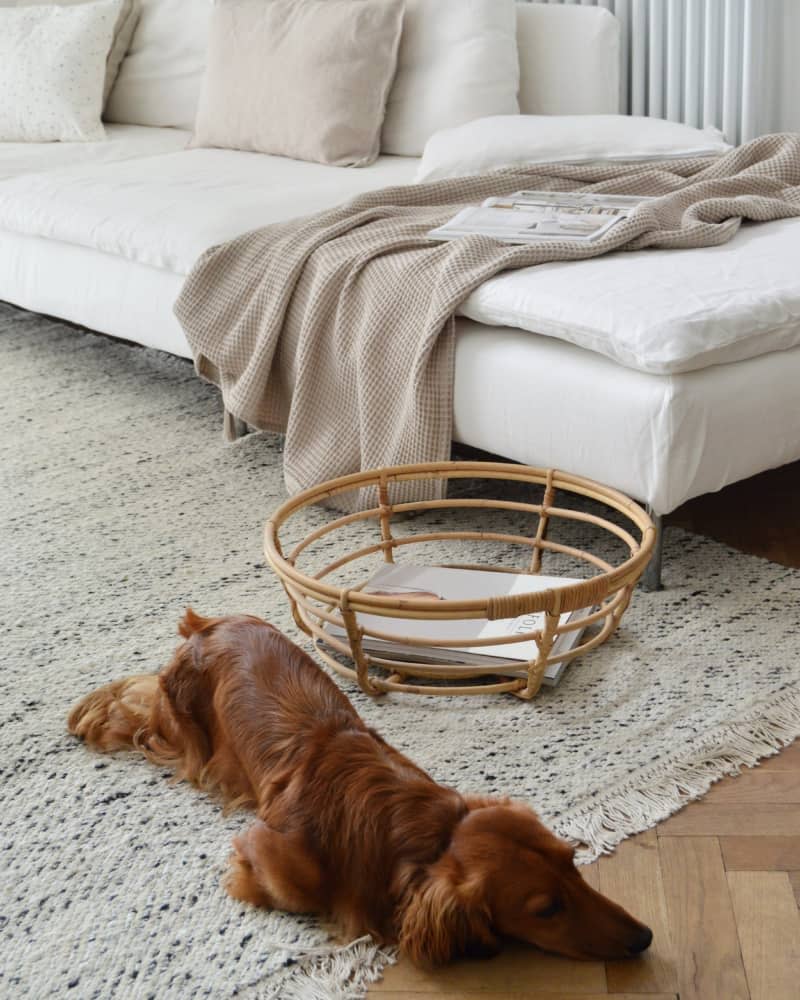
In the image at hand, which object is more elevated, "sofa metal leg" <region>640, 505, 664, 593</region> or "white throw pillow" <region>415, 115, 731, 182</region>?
"white throw pillow" <region>415, 115, 731, 182</region>

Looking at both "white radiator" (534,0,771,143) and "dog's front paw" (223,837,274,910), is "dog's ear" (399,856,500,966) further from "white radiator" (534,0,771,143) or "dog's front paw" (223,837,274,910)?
"white radiator" (534,0,771,143)

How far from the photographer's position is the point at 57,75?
3.65 metres

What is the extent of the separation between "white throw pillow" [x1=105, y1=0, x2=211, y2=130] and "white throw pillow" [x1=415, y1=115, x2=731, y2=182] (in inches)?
50.1

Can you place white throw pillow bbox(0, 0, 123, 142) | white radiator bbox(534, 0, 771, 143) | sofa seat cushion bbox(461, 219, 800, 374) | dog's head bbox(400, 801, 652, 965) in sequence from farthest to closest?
white throw pillow bbox(0, 0, 123, 142)
white radiator bbox(534, 0, 771, 143)
sofa seat cushion bbox(461, 219, 800, 374)
dog's head bbox(400, 801, 652, 965)

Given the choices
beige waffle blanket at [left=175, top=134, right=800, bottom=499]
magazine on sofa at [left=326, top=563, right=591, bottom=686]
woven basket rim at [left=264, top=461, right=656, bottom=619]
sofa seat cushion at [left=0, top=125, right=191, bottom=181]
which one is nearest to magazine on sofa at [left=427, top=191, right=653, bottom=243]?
beige waffle blanket at [left=175, top=134, right=800, bottom=499]

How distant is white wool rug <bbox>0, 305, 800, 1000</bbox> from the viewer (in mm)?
1142

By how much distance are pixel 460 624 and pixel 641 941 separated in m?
0.61

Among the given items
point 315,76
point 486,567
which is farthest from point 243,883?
point 315,76

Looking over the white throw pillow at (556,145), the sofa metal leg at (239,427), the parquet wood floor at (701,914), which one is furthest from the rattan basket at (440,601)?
the white throw pillow at (556,145)

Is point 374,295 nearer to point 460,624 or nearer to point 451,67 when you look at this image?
point 460,624

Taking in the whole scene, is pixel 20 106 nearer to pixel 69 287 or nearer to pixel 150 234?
pixel 69 287

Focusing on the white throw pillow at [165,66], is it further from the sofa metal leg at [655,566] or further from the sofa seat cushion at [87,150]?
the sofa metal leg at [655,566]

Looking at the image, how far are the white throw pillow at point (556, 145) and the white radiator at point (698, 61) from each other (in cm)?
38

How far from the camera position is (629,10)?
10.7ft
